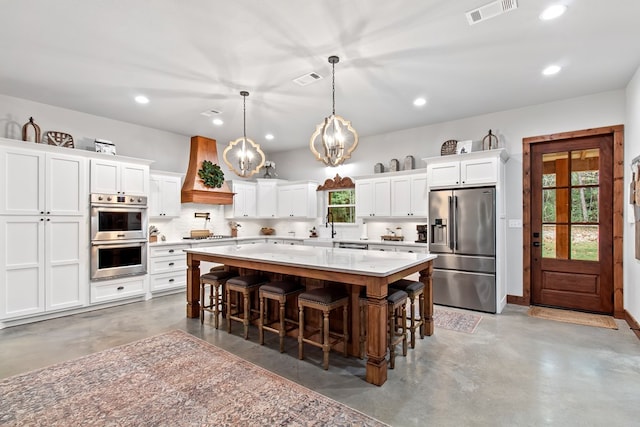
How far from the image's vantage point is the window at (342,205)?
22.0 ft

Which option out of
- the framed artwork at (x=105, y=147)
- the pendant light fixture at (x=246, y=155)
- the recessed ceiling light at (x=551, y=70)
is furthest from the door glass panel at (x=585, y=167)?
the framed artwork at (x=105, y=147)

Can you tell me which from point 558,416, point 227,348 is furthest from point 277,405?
point 558,416

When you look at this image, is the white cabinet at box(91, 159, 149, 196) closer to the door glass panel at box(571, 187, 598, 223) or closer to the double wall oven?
the double wall oven

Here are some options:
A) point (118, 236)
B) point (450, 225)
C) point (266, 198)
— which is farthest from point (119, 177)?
point (450, 225)

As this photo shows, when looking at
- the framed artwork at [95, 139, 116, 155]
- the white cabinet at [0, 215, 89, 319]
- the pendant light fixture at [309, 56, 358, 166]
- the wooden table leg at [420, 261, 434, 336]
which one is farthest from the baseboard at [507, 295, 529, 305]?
the framed artwork at [95, 139, 116, 155]

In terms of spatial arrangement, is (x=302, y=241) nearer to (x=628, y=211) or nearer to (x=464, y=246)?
(x=464, y=246)

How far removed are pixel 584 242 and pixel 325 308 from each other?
3.96 metres

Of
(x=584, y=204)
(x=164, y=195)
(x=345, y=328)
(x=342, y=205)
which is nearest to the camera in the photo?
(x=345, y=328)

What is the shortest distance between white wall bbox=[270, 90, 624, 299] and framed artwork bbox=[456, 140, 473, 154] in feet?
1.04

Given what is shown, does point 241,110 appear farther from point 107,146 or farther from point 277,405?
point 277,405

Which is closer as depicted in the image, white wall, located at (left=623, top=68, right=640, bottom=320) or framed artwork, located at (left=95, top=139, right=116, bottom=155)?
white wall, located at (left=623, top=68, right=640, bottom=320)

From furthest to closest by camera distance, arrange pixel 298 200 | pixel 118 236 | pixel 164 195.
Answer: pixel 298 200 < pixel 164 195 < pixel 118 236

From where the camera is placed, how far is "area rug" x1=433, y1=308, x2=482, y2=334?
3.78m

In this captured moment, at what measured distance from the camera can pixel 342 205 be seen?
22.4 ft
